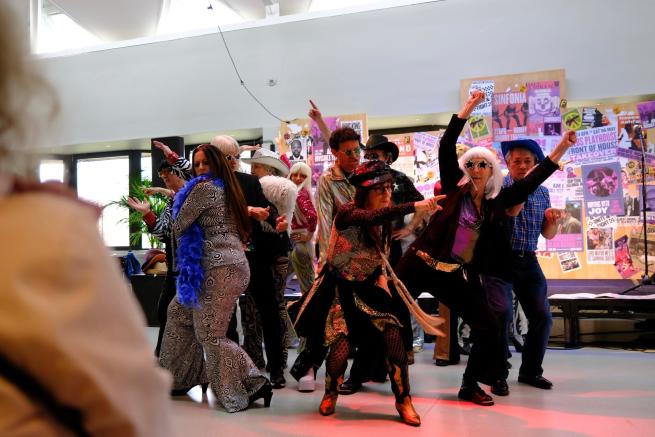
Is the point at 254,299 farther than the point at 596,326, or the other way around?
the point at 596,326

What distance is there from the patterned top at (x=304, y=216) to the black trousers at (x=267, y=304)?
84cm

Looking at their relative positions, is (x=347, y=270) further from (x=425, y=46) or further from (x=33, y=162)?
(x=425, y=46)

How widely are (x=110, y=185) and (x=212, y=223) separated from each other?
8.09 meters

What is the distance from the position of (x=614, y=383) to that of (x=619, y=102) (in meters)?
4.26

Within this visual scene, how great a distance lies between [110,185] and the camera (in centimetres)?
1100

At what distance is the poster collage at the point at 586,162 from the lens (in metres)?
7.16

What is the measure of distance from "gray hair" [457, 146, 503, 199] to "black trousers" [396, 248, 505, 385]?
504mm

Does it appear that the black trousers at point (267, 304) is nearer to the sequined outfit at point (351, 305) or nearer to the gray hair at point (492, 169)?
the sequined outfit at point (351, 305)

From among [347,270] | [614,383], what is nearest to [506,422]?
[347,270]

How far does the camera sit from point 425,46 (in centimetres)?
808

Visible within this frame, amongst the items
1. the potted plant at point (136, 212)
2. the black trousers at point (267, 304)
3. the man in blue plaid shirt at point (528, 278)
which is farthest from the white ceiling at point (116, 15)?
the man in blue plaid shirt at point (528, 278)

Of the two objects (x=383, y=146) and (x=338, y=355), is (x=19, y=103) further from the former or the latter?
(x=383, y=146)

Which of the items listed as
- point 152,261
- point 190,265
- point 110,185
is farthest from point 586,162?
point 110,185

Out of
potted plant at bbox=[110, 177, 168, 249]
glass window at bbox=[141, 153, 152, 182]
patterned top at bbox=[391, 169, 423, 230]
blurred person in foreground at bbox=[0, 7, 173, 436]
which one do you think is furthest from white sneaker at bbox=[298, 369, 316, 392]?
glass window at bbox=[141, 153, 152, 182]
